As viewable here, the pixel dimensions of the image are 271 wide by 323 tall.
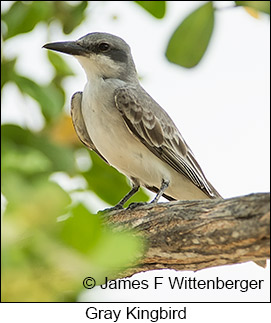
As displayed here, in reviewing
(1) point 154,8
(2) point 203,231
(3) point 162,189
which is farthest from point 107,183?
(1) point 154,8

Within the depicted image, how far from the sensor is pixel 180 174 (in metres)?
5.49

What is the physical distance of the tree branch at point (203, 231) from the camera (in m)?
3.09

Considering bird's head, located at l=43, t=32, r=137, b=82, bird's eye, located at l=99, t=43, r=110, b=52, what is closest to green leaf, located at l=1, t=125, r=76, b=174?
bird's head, located at l=43, t=32, r=137, b=82

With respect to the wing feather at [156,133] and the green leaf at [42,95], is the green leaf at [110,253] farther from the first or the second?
the wing feather at [156,133]

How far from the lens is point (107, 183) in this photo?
4.25 meters

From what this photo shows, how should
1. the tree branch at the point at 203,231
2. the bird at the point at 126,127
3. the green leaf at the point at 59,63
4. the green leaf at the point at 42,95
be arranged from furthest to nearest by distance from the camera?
the bird at the point at 126,127 → the green leaf at the point at 59,63 → the green leaf at the point at 42,95 → the tree branch at the point at 203,231

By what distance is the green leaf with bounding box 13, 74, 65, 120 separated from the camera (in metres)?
3.89

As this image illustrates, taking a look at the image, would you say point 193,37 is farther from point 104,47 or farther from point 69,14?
point 104,47

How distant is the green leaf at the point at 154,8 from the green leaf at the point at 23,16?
71 centimetres

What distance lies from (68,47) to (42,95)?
1457 mm

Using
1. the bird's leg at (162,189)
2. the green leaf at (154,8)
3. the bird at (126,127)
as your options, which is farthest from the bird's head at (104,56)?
the green leaf at (154,8)

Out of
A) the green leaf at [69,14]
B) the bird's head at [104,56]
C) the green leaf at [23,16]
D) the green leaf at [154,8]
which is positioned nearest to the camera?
the green leaf at [154,8]

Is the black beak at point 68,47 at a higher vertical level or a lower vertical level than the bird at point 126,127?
higher

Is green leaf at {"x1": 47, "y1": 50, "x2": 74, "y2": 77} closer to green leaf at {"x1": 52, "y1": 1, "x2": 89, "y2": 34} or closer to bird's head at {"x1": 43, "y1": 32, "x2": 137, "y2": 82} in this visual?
green leaf at {"x1": 52, "y1": 1, "x2": 89, "y2": 34}
